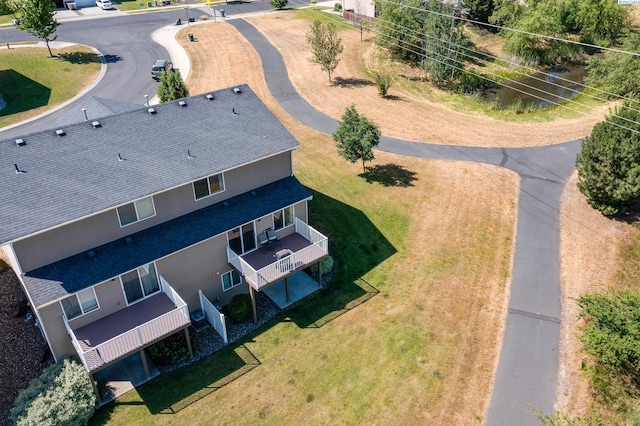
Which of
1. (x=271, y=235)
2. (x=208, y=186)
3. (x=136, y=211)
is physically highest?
(x=208, y=186)

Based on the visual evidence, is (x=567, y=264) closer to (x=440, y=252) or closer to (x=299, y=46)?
(x=440, y=252)

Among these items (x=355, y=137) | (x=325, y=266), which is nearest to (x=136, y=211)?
(x=325, y=266)

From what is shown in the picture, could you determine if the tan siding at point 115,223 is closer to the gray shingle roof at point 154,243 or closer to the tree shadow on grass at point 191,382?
the gray shingle roof at point 154,243

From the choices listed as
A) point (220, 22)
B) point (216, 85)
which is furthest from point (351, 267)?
point (220, 22)

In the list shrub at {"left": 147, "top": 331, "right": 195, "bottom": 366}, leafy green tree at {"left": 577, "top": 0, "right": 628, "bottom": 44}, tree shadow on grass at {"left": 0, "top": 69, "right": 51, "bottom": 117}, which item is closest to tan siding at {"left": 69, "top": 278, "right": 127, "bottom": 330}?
shrub at {"left": 147, "top": 331, "right": 195, "bottom": 366}

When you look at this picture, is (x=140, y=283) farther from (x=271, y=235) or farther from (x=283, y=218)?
(x=283, y=218)

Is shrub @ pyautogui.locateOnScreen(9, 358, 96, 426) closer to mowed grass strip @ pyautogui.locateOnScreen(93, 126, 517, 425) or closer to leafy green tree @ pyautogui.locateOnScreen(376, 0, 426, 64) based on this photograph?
mowed grass strip @ pyautogui.locateOnScreen(93, 126, 517, 425)
